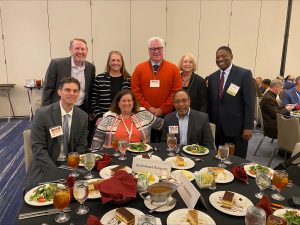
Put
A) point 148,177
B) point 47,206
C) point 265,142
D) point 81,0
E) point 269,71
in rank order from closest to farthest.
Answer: point 47,206
point 148,177
point 265,142
point 81,0
point 269,71

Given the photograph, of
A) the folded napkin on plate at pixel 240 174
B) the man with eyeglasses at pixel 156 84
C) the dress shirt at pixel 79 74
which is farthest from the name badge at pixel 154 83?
the folded napkin on plate at pixel 240 174

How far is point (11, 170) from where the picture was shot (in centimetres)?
400

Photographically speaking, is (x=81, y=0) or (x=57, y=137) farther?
(x=81, y=0)

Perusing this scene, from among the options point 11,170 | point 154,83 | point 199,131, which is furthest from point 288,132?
point 11,170

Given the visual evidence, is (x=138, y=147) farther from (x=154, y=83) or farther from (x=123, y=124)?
(x=154, y=83)

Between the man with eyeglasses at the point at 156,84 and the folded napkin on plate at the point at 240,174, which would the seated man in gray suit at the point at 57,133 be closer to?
the man with eyeglasses at the point at 156,84

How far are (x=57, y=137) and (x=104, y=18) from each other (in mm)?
5509

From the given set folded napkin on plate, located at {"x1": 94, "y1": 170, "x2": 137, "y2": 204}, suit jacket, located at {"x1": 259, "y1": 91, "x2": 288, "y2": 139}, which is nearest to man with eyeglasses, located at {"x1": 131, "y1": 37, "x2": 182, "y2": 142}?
folded napkin on plate, located at {"x1": 94, "y1": 170, "x2": 137, "y2": 204}

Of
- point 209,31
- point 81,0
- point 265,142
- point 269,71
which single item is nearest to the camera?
point 265,142

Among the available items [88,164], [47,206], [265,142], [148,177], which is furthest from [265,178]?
[265,142]

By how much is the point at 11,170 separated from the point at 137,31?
16.5ft

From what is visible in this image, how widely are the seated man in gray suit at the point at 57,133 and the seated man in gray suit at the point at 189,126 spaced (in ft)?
3.03

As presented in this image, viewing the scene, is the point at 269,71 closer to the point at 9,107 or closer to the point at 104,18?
the point at 104,18

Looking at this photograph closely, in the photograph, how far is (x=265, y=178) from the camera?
1585 millimetres
